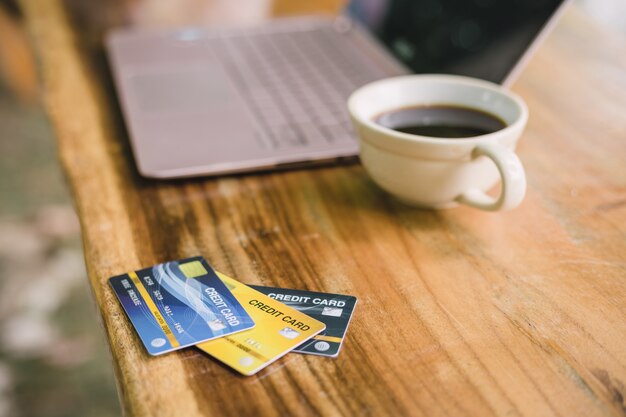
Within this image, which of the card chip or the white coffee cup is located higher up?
the white coffee cup

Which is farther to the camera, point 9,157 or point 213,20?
point 9,157

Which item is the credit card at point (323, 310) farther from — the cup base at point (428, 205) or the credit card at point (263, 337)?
the cup base at point (428, 205)

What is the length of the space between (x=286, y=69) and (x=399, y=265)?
454 mm

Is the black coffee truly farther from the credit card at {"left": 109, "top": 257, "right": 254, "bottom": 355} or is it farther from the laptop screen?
the credit card at {"left": 109, "top": 257, "right": 254, "bottom": 355}

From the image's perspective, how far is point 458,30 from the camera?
92cm

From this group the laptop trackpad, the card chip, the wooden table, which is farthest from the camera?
the laptop trackpad

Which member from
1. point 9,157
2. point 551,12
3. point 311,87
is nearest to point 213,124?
point 311,87

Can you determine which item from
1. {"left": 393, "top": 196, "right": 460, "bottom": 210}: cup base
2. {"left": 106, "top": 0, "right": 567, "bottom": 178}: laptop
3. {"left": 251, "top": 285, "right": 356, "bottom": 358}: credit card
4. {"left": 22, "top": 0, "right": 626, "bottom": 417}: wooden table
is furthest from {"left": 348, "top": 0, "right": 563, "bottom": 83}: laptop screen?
{"left": 251, "top": 285, "right": 356, "bottom": 358}: credit card

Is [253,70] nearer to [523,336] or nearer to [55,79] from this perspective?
[55,79]

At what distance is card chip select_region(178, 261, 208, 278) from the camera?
58cm

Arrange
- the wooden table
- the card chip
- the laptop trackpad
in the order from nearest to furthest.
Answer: the wooden table < the card chip < the laptop trackpad

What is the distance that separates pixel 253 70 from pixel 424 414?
2.04 feet

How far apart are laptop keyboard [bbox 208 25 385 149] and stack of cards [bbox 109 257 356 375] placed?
9.7 inches

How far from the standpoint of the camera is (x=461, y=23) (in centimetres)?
92
